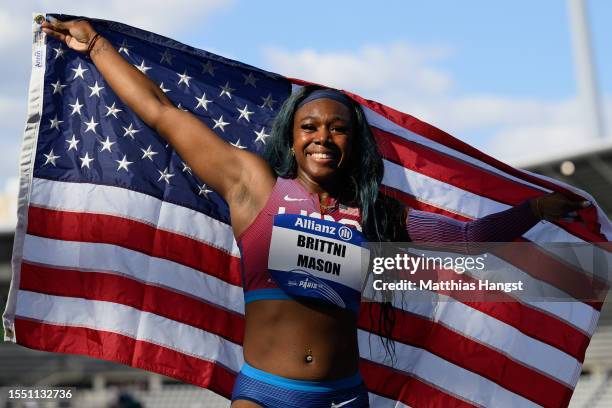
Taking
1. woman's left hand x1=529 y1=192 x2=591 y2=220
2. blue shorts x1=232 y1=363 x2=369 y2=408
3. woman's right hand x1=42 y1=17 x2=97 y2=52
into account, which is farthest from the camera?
woman's right hand x1=42 y1=17 x2=97 y2=52

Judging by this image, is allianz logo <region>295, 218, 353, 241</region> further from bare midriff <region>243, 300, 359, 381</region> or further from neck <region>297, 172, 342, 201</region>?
bare midriff <region>243, 300, 359, 381</region>

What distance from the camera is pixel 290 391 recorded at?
4359 mm

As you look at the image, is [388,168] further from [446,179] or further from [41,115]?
[41,115]

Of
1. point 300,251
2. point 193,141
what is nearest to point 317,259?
point 300,251

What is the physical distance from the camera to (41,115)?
5.82 metres

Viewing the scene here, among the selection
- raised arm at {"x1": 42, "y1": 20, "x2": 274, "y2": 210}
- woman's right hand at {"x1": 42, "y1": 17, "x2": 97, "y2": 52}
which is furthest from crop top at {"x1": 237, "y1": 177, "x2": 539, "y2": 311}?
woman's right hand at {"x1": 42, "y1": 17, "x2": 97, "y2": 52}

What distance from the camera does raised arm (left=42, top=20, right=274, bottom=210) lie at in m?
4.68

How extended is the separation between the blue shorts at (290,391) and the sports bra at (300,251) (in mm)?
350

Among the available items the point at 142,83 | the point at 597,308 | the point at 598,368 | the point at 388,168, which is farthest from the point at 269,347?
the point at 598,368

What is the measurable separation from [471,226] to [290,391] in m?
1.28

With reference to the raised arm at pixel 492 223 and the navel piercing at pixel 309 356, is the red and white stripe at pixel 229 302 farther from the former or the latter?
the navel piercing at pixel 309 356

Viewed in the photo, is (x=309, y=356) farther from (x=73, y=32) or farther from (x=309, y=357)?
(x=73, y=32)

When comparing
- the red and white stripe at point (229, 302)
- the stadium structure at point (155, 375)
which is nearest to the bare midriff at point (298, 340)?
the red and white stripe at point (229, 302)

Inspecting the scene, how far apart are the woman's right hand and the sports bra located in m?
1.58
